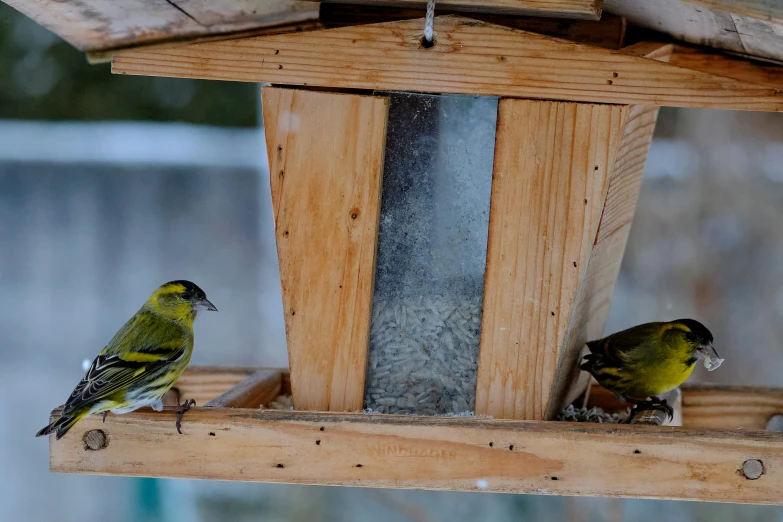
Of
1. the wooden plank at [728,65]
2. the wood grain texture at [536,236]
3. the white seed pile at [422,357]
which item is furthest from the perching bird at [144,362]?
the wooden plank at [728,65]

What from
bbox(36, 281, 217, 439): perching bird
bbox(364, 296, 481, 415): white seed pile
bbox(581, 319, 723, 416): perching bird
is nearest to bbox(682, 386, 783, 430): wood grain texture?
bbox(581, 319, 723, 416): perching bird

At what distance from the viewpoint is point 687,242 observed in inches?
199

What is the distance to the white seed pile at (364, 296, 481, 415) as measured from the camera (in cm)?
244

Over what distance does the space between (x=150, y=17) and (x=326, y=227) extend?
1024mm

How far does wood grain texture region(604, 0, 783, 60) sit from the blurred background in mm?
2553

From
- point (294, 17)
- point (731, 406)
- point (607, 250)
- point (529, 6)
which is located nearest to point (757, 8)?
point (529, 6)

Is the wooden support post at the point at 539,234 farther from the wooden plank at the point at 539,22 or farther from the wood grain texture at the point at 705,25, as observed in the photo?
the wooden plank at the point at 539,22

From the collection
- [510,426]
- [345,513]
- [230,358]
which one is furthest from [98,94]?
[510,426]

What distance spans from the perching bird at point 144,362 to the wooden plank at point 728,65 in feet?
5.67

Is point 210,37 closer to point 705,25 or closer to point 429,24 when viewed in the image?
point 429,24

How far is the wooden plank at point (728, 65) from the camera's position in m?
2.51

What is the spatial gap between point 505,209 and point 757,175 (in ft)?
10.5

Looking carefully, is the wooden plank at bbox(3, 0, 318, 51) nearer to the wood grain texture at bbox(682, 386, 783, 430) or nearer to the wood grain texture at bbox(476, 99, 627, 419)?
the wood grain texture at bbox(476, 99, 627, 419)

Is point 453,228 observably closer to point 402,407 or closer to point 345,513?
point 402,407
